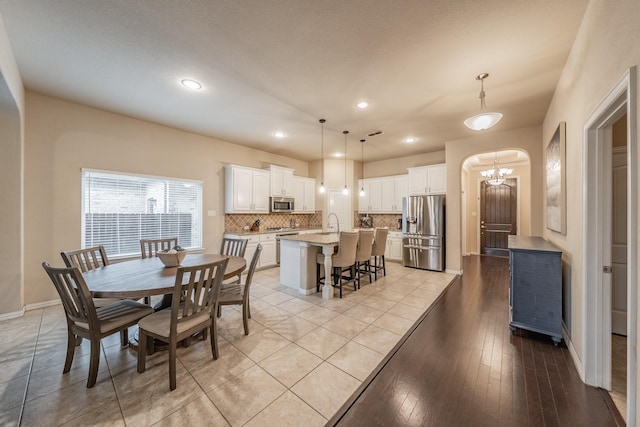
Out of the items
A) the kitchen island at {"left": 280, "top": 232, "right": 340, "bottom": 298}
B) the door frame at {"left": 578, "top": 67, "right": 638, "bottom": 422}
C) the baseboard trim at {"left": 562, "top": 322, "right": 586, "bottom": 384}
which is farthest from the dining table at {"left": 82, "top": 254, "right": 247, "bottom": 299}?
the baseboard trim at {"left": 562, "top": 322, "right": 586, "bottom": 384}

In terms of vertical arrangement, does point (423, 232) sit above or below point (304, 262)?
above

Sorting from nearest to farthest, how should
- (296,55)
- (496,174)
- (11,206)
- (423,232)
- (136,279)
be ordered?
(136,279)
(296,55)
(11,206)
(423,232)
(496,174)

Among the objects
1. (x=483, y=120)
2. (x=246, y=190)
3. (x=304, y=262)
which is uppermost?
(x=483, y=120)

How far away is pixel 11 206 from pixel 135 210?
4.32ft

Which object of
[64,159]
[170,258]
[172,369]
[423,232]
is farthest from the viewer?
[423,232]

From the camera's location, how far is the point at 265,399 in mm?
1730

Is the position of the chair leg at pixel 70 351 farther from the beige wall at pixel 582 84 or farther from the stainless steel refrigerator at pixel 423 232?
the stainless steel refrigerator at pixel 423 232

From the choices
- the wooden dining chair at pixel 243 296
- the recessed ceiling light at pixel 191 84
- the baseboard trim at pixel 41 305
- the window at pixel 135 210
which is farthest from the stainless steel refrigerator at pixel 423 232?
the baseboard trim at pixel 41 305

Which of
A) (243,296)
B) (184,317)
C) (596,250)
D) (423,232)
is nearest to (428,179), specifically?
(423,232)

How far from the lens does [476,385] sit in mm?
1887

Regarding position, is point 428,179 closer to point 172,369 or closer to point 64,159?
point 172,369

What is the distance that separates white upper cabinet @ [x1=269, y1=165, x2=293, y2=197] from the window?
1656mm

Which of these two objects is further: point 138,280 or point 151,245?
point 151,245

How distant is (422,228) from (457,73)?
3441 millimetres
